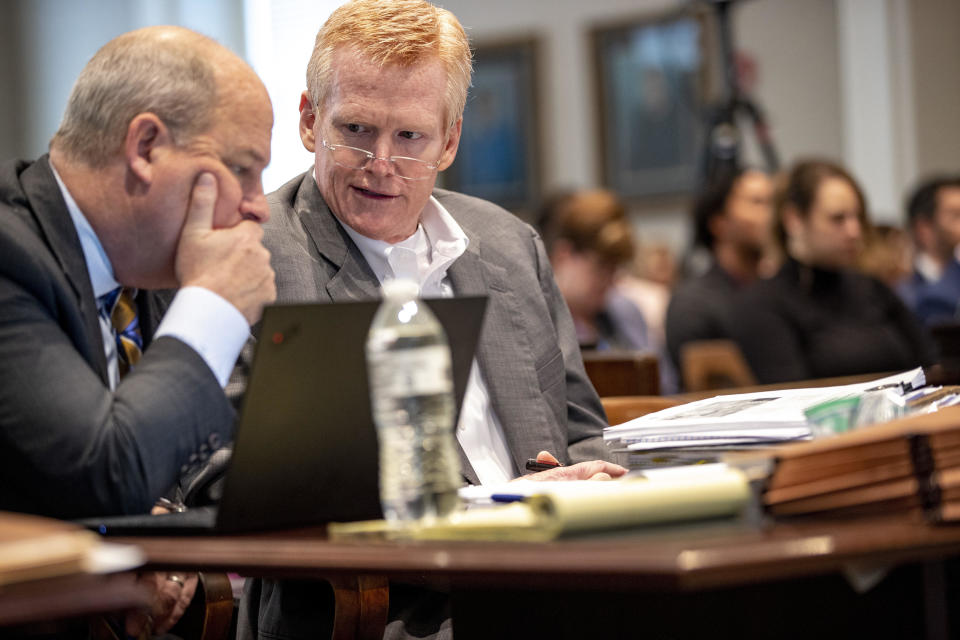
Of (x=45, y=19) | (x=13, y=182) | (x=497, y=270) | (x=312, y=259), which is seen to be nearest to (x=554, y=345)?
(x=497, y=270)

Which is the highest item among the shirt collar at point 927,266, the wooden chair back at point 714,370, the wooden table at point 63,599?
the wooden table at point 63,599

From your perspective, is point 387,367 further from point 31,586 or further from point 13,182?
point 13,182

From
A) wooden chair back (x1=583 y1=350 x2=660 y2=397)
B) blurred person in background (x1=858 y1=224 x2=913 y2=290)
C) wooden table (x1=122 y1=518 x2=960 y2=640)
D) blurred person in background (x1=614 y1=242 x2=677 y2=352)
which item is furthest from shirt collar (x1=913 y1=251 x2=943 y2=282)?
wooden table (x1=122 y1=518 x2=960 y2=640)

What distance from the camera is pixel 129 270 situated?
1.35m

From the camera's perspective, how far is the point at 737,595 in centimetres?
122

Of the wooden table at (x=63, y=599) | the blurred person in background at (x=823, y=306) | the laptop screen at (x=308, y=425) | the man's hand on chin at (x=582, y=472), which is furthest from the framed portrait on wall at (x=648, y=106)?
the wooden table at (x=63, y=599)

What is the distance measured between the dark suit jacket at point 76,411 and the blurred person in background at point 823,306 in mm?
3063

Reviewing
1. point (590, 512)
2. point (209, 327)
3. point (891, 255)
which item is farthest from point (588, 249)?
point (590, 512)

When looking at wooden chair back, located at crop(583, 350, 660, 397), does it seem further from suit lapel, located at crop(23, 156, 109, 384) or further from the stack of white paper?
suit lapel, located at crop(23, 156, 109, 384)

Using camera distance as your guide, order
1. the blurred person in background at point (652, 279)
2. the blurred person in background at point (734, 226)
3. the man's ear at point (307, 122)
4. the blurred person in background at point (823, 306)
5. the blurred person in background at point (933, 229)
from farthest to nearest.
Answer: the blurred person in background at point (652, 279) < the blurred person in background at point (933, 229) < the blurred person in background at point (734, 226) < the blurred person in background at point (823, 306) < the man's ear at point (307, 122)

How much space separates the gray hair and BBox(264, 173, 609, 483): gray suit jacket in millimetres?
396

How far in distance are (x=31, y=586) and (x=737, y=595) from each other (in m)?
0.70

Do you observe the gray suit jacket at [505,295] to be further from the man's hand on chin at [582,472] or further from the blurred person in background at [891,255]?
the blurred person in background at [891,255]

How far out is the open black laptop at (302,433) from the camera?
1019mm
